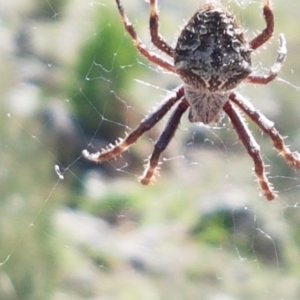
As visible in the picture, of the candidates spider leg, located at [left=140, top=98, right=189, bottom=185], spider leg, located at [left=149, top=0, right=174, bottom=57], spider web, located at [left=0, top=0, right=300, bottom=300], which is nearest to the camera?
spider leg, located at [left=149, top=0, right=174, bottom=57]

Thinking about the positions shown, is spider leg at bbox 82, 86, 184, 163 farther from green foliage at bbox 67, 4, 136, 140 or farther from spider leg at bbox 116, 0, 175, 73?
green foliage at bbox 67, 4, 136, 140

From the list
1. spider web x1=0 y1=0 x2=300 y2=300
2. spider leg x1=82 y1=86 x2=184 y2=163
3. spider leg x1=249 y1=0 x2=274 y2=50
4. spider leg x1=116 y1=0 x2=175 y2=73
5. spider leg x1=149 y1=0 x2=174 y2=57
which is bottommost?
spider web x1=0 y1=0 x2=300 y2=300

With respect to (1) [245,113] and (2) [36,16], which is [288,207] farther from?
(2) [36,16]

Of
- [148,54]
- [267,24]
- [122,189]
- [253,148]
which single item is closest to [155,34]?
[148,54]

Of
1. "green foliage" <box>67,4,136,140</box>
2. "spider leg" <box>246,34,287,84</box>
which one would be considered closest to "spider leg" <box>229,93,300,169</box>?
"spider leg" <box>246,34,287,84</box>

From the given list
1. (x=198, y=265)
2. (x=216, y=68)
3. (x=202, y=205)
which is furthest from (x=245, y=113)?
(x=198, y=265)

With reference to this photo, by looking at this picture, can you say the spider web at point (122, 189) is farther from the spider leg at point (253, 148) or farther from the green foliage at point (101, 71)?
the spider leg at point (253, 148)

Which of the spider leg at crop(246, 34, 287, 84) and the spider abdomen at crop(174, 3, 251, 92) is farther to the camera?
the spider leg at crop(246, 34, 287, 84)

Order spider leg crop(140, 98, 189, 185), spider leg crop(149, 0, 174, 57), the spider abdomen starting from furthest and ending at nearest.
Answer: spider leg crop(140, 98, 189, 185) → spider leg crop(149, 0, 174, 57) → the spider abdomen
